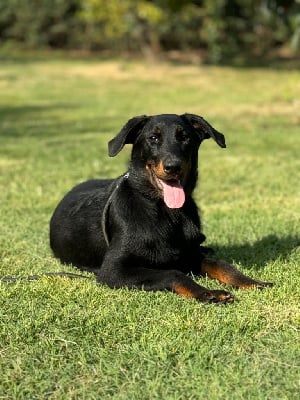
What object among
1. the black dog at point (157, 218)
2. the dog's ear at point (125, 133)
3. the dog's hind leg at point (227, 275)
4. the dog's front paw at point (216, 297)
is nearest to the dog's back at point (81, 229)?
the black dog at point (157, 218)

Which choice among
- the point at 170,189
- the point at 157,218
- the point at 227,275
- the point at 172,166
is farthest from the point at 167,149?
the point at 227,275

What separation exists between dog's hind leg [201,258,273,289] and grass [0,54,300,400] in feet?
0.30

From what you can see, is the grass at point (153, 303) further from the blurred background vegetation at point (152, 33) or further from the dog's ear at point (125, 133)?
the blurred background vegetation at point (152, 33)

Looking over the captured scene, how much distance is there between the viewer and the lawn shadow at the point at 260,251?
539 centimetres

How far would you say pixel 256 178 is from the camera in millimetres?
9273

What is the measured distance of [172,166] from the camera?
4.42 metres

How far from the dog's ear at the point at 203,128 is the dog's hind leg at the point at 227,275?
798 millimetres

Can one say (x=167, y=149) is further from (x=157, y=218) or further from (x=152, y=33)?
(x=152, y=33)

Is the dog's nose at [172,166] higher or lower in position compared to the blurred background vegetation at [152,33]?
higher

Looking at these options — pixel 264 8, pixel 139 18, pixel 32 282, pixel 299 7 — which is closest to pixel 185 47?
A: pixel 139 18

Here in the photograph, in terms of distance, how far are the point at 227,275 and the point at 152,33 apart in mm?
28175

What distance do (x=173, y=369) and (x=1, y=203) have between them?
15.0 feet

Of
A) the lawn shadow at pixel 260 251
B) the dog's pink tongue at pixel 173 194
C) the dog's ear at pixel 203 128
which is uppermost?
the dog's ear at pixel 203 128

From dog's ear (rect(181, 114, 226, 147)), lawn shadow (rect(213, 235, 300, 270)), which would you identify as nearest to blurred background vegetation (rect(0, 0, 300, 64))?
lawn shadow (rect(213, 235, 300, 270))
